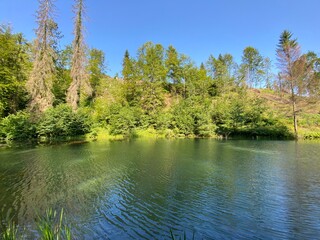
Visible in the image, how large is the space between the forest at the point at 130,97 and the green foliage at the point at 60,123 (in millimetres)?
118

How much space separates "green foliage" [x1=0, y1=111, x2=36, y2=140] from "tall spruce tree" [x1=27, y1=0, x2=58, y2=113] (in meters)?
2.12

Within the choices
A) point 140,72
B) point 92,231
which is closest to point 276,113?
point 140,72

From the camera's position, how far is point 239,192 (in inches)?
343

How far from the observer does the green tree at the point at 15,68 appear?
25.4m

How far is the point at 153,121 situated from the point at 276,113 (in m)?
20.9

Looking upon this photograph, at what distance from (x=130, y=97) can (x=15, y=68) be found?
19.1 meters

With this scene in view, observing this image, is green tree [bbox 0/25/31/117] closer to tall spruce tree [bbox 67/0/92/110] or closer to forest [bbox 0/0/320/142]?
forest [bbox 0/0/320/142]

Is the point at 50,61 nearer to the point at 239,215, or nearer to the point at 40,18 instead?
the point at 40,18

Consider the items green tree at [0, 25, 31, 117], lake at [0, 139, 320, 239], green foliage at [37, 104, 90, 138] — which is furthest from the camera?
green foliage at [37, 104, 90, 138]

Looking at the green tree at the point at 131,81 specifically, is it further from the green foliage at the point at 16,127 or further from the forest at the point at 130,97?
the green foliage at the point at 16,127

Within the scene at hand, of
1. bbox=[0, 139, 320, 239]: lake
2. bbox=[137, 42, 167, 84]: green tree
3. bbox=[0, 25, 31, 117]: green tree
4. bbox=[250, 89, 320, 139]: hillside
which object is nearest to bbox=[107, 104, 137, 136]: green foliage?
bbox=[137, 42, 167, 84]: green tree

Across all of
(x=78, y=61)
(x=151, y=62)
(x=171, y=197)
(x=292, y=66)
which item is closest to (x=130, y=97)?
(x=151, y=62)

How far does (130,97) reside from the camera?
41062mm

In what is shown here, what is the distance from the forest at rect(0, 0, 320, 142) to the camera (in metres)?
28.0
